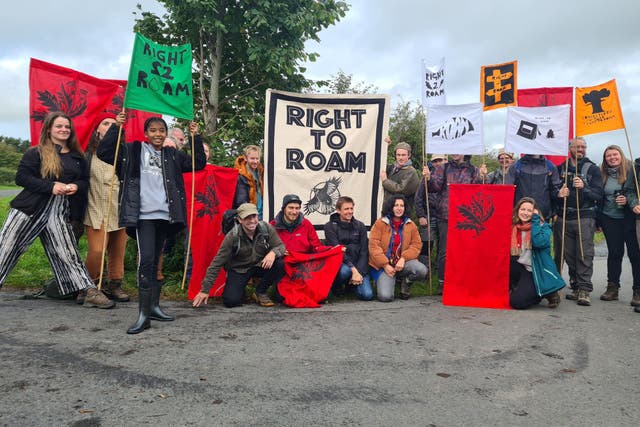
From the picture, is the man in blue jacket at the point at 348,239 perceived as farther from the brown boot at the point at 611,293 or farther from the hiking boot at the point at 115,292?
the brown boot at the point at 611,293

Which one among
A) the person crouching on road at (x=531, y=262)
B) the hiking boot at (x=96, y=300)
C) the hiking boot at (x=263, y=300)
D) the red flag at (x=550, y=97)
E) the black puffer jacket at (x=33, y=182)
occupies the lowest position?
the hiking boot at (x=263, y=300)

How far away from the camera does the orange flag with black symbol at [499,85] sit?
24.1 ft

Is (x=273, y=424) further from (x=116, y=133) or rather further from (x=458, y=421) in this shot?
(x=116, y=133)

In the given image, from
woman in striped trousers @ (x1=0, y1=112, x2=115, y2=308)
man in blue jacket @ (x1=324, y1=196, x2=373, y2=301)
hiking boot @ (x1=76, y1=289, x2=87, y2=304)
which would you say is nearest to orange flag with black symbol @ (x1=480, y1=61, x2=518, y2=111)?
man in blue jacket @ (x1=324, y1=196, x2=373, y2=301)

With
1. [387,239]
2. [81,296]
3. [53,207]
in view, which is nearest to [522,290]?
[387,239]

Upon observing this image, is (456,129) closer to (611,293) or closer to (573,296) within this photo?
(573,296)

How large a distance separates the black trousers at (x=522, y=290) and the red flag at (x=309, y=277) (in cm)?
220

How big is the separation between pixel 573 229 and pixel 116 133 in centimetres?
578

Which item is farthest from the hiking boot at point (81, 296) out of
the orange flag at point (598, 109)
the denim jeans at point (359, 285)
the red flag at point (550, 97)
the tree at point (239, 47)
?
the red flag at point (550, 97)

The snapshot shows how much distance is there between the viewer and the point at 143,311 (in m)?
4.37

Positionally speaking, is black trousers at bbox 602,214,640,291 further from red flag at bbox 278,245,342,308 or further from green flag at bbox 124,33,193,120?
green flag at bbox 124,33,193,120

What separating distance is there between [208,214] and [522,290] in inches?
161

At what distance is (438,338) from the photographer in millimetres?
4434

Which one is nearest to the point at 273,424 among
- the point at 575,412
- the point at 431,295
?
the point at 575,412
